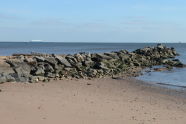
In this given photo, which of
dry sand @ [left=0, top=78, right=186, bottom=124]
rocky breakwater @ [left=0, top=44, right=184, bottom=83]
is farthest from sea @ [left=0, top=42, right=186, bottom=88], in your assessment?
dry sand @ [left=0, top=78, right=186, bottom=124]

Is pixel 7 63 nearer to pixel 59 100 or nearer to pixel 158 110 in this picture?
pixel 59 100

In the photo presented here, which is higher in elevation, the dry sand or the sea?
the dry sand

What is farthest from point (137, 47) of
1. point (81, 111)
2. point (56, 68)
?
point (81, 111)

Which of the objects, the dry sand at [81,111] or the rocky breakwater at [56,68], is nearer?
the dry sand at [81,111]

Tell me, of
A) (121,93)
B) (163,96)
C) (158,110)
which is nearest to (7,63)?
(121,93)

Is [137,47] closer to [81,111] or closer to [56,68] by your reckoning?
[56,68]

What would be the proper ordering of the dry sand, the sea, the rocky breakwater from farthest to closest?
the sea
the rocky breakwater
the dry sand

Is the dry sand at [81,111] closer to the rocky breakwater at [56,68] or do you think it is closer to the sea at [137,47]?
the rocky breakwater at [56,68]

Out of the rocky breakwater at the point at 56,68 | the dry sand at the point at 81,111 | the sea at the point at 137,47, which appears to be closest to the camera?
the dry sand at the point at 81,111

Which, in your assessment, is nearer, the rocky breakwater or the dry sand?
the dry sand

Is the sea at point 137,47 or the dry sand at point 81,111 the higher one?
the dry sand at point 81,111

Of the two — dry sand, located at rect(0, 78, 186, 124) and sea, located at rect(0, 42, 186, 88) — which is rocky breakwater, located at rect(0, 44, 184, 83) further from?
dry sand, located at rect(0, 78, 186, 124)

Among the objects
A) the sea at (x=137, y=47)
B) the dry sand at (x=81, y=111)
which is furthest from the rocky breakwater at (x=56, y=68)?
the dry sand at (x=81, y=111)

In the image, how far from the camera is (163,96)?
16.9m
